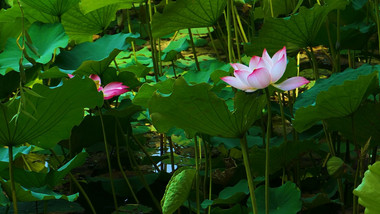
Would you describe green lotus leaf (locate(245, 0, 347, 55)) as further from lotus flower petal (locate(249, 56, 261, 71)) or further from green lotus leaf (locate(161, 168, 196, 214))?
green lotus leaf (locate(161, 168, 196, 214))

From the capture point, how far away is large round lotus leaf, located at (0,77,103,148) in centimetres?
93

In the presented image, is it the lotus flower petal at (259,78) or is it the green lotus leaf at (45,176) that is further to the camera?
the green lotus leaf at (45,176)

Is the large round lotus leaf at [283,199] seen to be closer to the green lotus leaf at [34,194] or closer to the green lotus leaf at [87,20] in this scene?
the green lotus leaf at [34,194]

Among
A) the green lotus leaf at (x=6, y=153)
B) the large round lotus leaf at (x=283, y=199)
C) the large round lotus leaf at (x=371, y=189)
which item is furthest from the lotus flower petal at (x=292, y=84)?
the green lotus leaf at (x=6, y=153)

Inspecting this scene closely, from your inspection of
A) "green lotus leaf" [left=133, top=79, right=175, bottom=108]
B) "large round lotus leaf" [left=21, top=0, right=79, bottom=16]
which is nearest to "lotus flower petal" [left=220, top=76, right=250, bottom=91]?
"green lotus leaf" [left=133, top=79, right=175, bottom=108]

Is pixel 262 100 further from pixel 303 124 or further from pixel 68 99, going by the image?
pixel 68 99

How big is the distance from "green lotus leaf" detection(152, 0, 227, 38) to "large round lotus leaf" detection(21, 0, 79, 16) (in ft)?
0.93

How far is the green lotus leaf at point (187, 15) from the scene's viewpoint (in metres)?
1.13

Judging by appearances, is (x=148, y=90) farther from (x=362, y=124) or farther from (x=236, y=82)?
(x=362, y=124)

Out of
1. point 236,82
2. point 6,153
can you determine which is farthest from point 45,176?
point 236,82

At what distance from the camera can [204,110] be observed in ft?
2.73

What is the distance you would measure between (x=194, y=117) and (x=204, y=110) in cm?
3

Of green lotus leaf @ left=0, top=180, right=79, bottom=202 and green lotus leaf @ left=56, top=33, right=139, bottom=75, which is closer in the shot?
green lotus leaf @ left=0, top=180, right=79, bottom=202

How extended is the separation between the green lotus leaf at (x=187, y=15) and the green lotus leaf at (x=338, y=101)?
1.09ft
